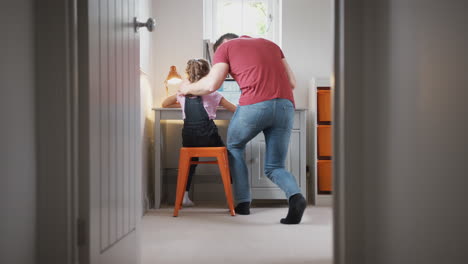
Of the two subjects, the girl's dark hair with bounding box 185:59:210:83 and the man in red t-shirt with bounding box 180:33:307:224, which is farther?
the girl's dark hair with bounding box 185:59:210:83

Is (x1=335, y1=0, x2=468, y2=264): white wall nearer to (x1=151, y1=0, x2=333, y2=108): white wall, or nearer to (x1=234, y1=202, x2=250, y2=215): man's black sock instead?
(x1=234, y1=202, x2=250, y2=215): man's black sock

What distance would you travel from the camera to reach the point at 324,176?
387 cm

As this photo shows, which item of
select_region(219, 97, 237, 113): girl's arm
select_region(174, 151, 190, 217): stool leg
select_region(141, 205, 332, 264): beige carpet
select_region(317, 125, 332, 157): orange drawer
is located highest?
select_region(219, 97, 237, 113): girl's arm

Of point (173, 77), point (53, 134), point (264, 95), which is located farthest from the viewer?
point (173, 77)

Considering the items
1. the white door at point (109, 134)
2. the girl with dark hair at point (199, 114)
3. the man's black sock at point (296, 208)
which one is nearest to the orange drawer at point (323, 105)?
the girl with dark hair at point (199, 114)

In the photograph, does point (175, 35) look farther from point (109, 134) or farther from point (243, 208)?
point (109, 134)

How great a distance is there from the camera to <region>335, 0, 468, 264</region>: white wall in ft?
2.90

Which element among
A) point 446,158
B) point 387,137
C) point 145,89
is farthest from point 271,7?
point 446,158

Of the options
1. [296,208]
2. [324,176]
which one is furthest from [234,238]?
[324,176]

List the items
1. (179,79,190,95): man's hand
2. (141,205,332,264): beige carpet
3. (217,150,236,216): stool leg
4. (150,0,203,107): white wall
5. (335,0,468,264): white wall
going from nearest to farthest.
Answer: (335,0,468,264): white wall
(141,205,332,264): beige carpet
(217,150,236,216): stool leg
(179,79,190,95): man's hand
(150,0,203,107): white wall

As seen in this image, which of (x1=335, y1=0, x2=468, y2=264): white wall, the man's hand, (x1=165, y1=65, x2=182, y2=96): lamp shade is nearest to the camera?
(x1=335, y1=0, x2=468, y2=264): white wall

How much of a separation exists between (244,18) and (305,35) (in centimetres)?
57

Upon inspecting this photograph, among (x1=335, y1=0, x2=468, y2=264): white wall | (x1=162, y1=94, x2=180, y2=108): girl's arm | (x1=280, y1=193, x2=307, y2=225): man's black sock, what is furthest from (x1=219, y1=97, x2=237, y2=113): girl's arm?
(x1=335, y1=0, x2=468, y2=264): white wall

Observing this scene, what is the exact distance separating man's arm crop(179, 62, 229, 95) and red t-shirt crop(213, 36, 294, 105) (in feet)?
0.14
